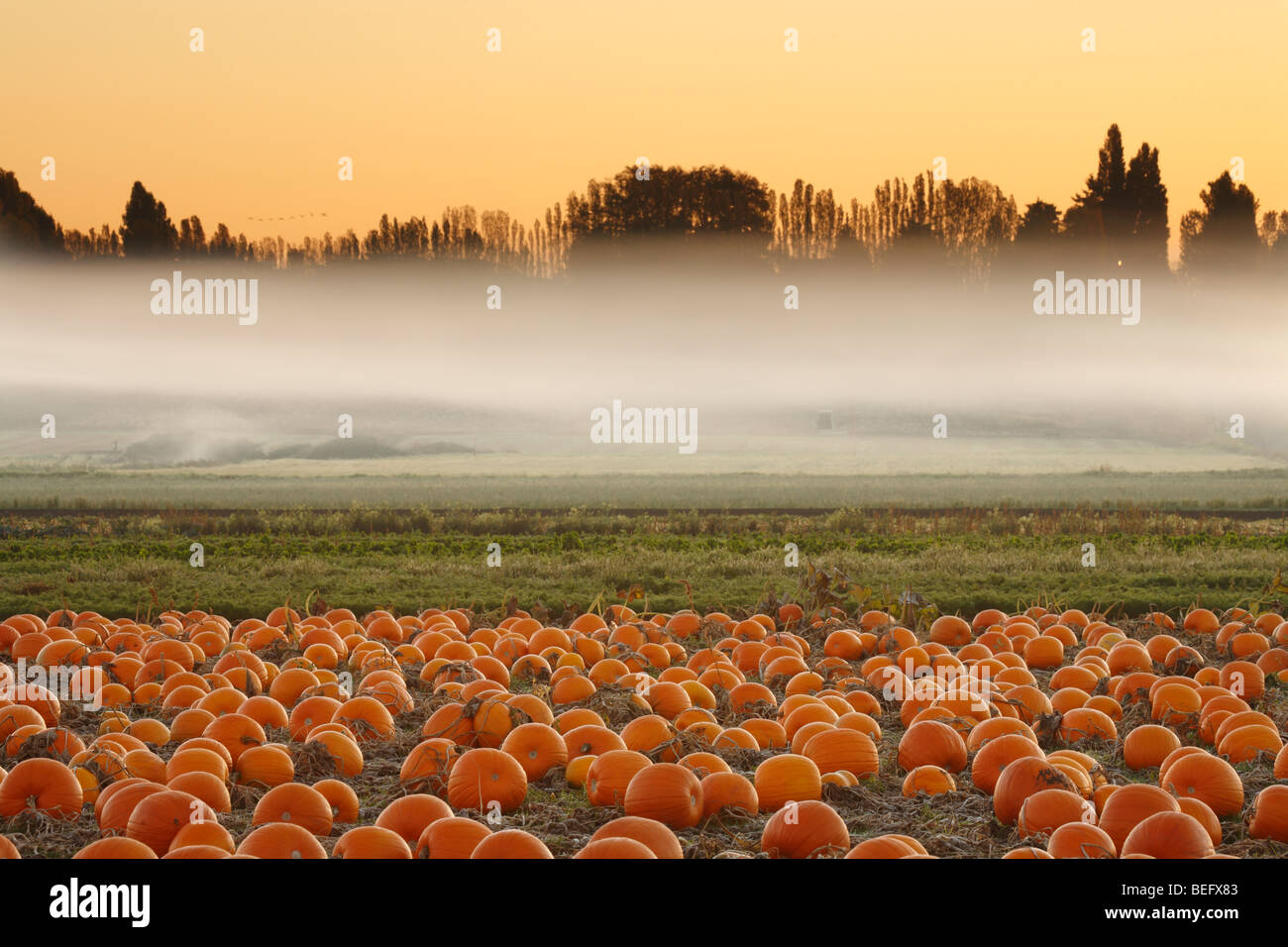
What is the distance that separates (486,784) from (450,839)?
0.97 metres

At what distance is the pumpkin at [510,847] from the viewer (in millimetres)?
3961

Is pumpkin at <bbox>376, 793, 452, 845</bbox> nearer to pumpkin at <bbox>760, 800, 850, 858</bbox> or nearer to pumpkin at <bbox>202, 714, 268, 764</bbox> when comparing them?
pumpkin at <bbox>760, 800, 850, 858</bbox>

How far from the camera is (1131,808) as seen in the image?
4.57 metres

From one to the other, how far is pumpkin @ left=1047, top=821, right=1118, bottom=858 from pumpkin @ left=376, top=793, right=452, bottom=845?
2394mm

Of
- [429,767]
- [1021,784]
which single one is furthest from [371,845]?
[1021,784]

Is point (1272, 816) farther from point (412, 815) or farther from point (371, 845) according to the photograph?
point (371, 845)

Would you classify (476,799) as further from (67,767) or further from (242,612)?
(242,612)

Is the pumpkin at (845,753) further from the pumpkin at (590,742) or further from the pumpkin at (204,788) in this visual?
the pumpkin at (204,788)

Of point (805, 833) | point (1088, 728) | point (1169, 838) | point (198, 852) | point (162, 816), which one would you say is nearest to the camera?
point (198, 852)

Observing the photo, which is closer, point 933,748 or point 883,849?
point 883,849

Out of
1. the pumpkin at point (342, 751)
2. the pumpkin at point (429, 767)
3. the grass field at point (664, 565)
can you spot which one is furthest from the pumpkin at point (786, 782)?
the grass field at point (664, 565)
